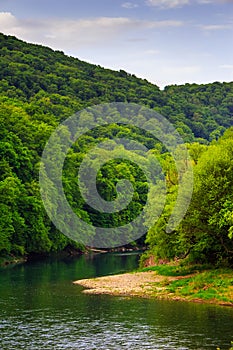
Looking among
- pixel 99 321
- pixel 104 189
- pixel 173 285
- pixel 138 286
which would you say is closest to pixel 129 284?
pixel 138 286

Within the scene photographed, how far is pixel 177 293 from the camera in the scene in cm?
5081

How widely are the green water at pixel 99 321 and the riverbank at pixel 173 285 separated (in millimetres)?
1874

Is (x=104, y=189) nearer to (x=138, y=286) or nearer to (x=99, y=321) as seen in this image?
(x=138, y=286)

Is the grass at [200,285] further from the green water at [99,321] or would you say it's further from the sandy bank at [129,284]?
the green water at [99,321]

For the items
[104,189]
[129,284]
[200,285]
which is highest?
[104,189]

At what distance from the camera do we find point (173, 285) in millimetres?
53531

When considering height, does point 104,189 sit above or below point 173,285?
above

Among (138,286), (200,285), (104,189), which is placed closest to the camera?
(200,285)

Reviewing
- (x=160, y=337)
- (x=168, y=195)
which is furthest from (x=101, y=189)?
(x=160, y=337)

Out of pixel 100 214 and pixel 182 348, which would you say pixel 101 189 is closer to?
pixel 100 214

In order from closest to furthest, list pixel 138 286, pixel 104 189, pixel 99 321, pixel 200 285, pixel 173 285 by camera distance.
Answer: pixel 99 321 → pixel 200 285 → pixel 173 285 → pixel 138 286 → pixel 104 189

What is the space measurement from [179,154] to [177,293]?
26405mm

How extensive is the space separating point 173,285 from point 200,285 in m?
2.89

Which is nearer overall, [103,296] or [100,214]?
[103,296]
